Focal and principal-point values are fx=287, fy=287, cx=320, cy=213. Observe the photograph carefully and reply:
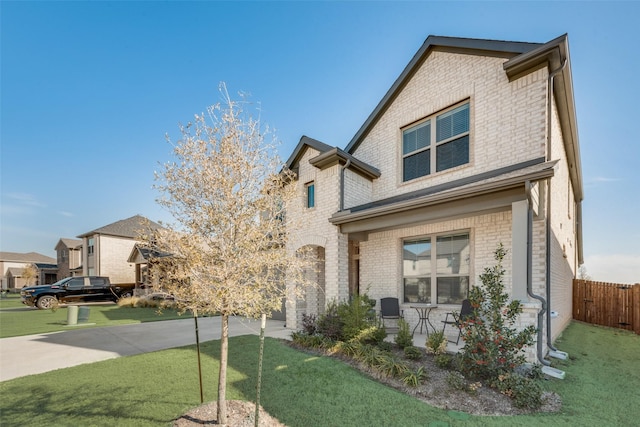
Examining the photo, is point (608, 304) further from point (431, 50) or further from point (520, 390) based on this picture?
point (431, 50)

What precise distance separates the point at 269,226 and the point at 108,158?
45.3 feet

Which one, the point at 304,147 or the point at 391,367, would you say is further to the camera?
the point at 304,147

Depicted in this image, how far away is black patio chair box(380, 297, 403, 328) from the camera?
7.72m

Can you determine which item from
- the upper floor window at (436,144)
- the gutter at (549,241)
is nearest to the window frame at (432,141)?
the upper floor window at (436,144)

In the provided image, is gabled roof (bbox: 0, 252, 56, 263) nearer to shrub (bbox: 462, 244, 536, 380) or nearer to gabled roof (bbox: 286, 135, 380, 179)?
gabled roof (bbox: 286, 135, 380, 179)

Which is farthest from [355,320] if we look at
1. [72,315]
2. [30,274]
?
[30,274]

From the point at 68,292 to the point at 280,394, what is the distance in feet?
64.0

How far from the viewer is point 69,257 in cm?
3416

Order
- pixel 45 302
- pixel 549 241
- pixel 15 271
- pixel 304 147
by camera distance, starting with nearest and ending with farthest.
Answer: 1. pixel 549 241
2. pixel 304 147
3. pixel 45 302
4. pixel 15 271

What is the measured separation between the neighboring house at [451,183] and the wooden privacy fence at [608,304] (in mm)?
4265

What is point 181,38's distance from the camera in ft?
30.7

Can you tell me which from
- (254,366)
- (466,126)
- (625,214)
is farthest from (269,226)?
(625,214)

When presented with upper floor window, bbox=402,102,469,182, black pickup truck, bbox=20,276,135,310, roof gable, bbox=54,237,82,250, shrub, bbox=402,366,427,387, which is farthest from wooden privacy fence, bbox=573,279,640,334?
roof gable, bbox=54,237,82,250

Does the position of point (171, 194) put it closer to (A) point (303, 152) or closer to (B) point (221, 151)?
(B) point (221, 151)
